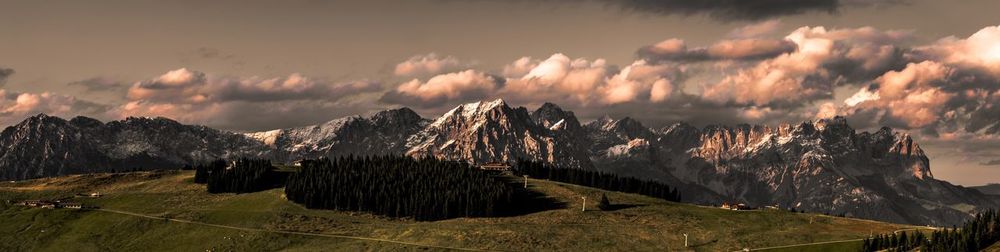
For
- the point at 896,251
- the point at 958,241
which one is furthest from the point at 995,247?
the point at 896,251

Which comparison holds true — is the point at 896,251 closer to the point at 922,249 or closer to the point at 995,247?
the point at 922,249

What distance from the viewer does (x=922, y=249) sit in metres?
197

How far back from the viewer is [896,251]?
650ft

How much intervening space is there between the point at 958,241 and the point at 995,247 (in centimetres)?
699

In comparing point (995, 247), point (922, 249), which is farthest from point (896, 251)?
point (995, 247)

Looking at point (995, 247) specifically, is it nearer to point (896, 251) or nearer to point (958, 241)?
point (958, 241)

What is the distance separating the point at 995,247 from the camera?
646ft

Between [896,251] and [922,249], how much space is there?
200 inches

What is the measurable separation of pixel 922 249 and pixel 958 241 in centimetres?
855
